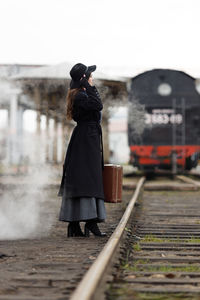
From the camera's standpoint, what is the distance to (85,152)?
464 cm

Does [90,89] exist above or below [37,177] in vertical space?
Answer: above

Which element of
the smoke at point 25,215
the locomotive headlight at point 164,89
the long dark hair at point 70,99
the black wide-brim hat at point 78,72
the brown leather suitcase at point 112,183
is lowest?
the smoke at point 25,215

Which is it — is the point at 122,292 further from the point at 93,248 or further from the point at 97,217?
the point at 97,217

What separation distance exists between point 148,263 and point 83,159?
139 centimetres

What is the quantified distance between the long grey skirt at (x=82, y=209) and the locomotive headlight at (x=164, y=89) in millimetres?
11327

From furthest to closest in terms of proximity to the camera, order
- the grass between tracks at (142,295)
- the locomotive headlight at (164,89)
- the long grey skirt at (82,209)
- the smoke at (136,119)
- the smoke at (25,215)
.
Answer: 1. the locomotive headlight at (164,89)
2. the smoke at (136,119)
3. the smoke at (25,215)
4. the long grey skirt at (82,209)
5. the grass between tracks at (142,295)

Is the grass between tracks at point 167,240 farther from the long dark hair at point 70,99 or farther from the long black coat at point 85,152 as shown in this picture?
the long dark hair at point 70,99

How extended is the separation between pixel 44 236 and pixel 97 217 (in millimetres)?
530

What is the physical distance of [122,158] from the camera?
49.2 m

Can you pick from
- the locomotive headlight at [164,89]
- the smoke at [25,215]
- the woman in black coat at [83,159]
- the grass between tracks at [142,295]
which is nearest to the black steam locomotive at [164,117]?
the locomotive headlight at [164,89]

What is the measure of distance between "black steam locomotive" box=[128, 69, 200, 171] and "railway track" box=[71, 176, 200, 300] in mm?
8948

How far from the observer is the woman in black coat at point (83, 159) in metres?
4.57

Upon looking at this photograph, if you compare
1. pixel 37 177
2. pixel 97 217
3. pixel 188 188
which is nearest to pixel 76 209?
pixel 97 217

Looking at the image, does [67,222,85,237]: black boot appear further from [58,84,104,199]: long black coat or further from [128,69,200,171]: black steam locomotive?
[128,69,200,171]: black steam locomotive
